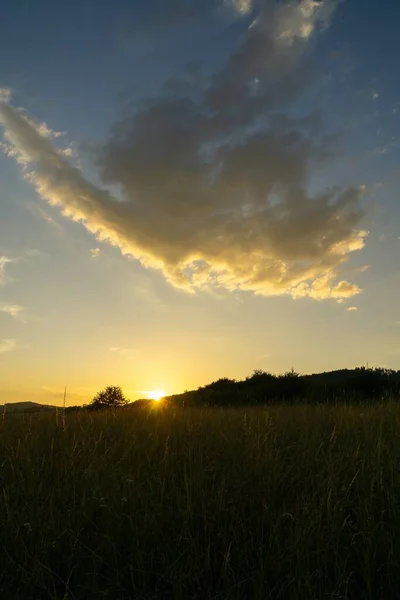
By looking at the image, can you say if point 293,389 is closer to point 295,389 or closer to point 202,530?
point 295,389

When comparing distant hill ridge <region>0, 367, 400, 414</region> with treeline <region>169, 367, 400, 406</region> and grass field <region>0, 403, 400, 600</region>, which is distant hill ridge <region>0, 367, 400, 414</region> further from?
grass field <region>0, 403, 400, 600</region>

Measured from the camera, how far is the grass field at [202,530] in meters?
3.05

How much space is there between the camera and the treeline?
57.9 ft

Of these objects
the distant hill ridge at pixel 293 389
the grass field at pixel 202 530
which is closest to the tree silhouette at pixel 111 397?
the distant hill ridge at pixel 293 389

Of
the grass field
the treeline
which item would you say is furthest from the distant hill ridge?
the grass field

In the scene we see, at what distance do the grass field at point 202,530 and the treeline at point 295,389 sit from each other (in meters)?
Answer: 11.7

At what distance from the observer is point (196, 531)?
11.7ft

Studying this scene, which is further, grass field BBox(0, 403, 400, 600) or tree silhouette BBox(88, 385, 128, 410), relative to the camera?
tree silhouette BBox(88, 385, 128, 410)

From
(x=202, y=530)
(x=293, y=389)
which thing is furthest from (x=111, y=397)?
(x=202, y=530)

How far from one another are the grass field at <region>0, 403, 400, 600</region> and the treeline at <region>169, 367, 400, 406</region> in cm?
1168

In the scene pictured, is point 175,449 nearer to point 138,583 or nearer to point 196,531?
point 196,531

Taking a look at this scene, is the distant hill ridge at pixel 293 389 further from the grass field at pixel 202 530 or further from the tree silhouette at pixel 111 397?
the grass field at pixel 202 530

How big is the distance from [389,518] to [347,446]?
2020 mm

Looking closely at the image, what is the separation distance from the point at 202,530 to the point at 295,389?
1748cm
